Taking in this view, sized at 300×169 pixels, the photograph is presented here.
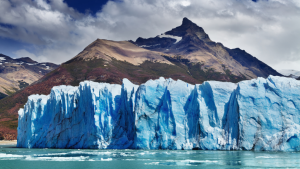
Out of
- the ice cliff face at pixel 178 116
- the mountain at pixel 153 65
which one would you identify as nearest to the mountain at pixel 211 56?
the mountain at pixel 153 65

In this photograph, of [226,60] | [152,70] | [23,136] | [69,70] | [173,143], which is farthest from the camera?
[226,60]

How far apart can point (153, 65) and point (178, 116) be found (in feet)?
337

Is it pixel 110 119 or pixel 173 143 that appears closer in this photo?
pixel 173 143

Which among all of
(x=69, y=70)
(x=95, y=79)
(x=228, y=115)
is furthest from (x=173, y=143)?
(x=69, y=70)

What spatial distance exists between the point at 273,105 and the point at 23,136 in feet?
106

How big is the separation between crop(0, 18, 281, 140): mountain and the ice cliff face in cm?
4129

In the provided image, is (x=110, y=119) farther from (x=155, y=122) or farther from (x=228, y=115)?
(x=228, y=115)

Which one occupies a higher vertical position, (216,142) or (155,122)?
(155,122)

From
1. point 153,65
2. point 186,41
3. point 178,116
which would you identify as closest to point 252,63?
point 186,41

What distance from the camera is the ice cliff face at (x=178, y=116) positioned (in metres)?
27.0

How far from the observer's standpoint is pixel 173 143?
29.2 m

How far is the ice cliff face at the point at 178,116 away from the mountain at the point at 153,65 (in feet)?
135

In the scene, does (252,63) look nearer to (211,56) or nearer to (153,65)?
(211,56)

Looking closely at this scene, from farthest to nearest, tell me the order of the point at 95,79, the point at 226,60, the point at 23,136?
the point at 226,60
the point at 95,79
the point at 23,136
